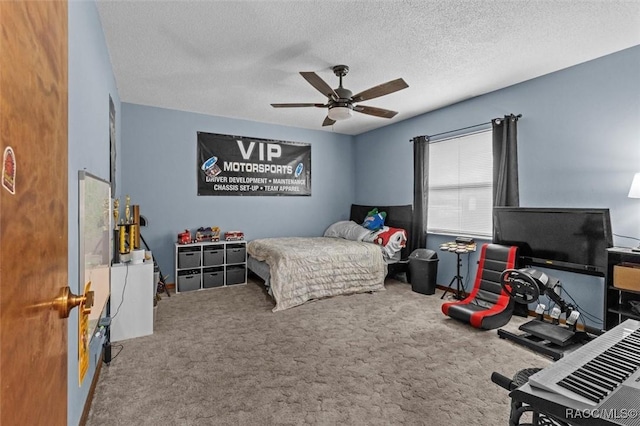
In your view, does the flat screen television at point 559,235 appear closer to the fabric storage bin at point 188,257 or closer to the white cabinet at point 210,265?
the white cabinet at point 210,265

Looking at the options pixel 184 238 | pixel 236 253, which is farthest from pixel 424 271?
pixel 184 238

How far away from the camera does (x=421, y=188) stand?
16.0ft

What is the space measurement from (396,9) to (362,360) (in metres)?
2.70

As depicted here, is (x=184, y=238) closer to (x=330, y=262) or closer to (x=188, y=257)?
(x=188, y=257)

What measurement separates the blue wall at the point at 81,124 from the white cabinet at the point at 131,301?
535 millimetres

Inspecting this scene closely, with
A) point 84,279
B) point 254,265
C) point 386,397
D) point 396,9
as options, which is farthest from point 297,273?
point 396,9

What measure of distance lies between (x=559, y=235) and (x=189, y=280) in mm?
4472

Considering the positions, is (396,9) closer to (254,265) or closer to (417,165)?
(417,165)

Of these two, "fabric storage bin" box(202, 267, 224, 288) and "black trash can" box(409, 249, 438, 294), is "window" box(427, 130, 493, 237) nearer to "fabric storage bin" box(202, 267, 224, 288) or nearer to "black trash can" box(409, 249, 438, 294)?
"black trash can" box(409, 249, 438, 294)

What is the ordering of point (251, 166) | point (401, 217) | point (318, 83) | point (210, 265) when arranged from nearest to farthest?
point (318, 83)
point (210, 265)
point (401, 217)
point (251, 166)

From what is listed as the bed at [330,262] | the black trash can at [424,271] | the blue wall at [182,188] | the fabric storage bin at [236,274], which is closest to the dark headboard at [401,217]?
the bed at [330,262]

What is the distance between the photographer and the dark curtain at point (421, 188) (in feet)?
16.0

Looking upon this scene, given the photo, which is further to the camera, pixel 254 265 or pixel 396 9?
pixel 254 265

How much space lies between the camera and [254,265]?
4.75 m
